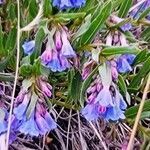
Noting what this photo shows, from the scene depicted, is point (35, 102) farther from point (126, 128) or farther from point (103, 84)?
point (126, 128)

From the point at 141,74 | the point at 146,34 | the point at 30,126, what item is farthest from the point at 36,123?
the point at 146,34

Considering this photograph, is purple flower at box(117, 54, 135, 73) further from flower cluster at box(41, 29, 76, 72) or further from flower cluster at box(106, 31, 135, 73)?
flower cluster at box(41, 29, 76, 72)

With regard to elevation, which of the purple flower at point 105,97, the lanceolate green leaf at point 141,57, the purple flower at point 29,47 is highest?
the purple flower at point 29,47

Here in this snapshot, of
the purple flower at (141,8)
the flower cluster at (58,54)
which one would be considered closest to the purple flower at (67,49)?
the flower cluster at (58,54)

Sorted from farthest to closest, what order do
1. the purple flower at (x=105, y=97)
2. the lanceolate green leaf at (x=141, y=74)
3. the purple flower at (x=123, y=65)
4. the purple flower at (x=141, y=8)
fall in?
the purple flower at (x=141, y=8) < the lanceolate green leaf at (x=141, y=74) < the purple flower at (x=123, y=65) < the purple flower at (x=105, y=97)

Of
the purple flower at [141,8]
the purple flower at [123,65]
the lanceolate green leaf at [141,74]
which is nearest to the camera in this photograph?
the purple flower at [123,65]

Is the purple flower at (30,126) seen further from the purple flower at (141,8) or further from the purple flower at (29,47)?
the purple flower at (141,8)

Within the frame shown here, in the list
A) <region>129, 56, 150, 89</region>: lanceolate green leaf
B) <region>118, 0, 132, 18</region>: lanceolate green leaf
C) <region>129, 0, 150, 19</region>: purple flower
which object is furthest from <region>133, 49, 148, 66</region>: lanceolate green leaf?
<region>129, 0, 150, 19</region>: purple flower
